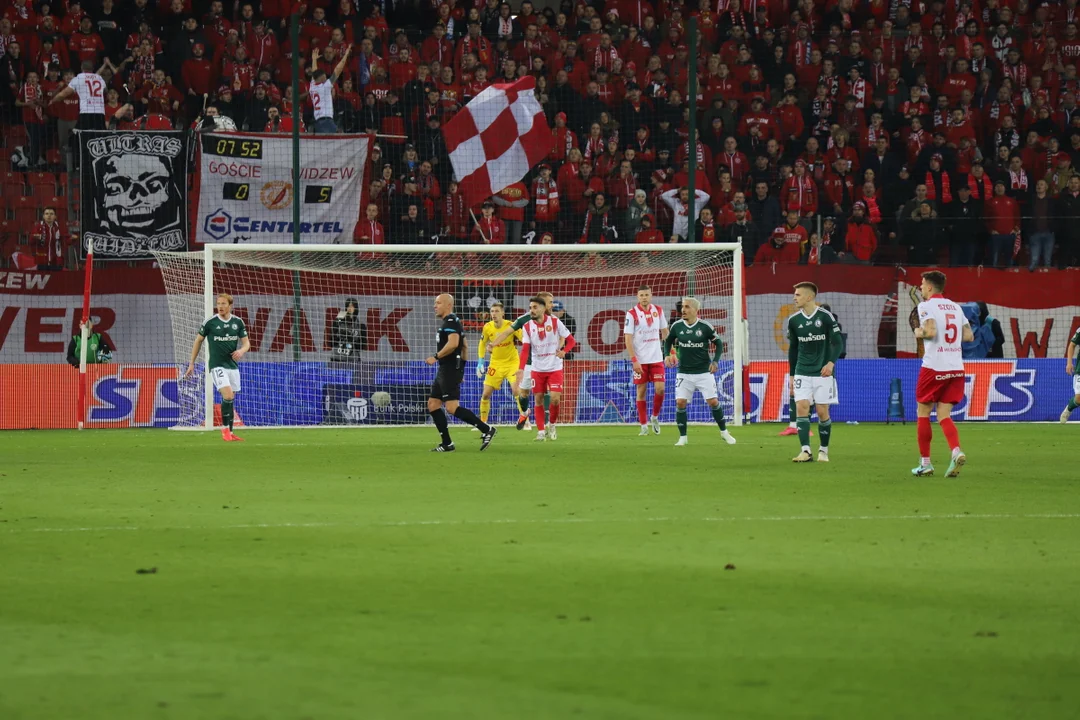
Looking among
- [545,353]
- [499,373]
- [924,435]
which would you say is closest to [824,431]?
[924,435]

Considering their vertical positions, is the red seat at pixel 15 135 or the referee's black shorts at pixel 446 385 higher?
the red seat at pixel 15 135

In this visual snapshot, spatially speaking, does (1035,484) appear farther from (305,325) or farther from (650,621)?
(305,325)

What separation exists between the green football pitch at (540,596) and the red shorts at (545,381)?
657 cm

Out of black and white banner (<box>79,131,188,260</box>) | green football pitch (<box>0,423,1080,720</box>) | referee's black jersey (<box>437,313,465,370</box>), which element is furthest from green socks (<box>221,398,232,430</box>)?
green football pitch (<box>0,423,1080,720</box>)

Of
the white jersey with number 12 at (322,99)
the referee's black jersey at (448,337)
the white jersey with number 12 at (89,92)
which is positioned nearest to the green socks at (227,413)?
the referee's black jersey at (448,337)

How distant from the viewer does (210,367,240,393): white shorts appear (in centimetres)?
2053

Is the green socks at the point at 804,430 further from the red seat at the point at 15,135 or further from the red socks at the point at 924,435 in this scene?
the red seat at the point at 15,135

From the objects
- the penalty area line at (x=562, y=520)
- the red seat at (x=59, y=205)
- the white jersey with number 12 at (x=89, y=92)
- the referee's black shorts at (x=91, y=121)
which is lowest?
the penalty area line at (x=562, y=520)

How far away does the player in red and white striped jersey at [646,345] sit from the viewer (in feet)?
68.7

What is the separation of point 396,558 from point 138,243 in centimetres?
1637

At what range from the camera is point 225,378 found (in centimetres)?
2064

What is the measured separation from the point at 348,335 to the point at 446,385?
7.38 metres

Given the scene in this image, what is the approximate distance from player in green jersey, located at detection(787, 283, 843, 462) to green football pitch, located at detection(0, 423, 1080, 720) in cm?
161

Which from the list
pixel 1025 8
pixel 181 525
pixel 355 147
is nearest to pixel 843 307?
pixel 355 147
